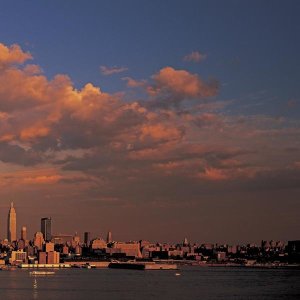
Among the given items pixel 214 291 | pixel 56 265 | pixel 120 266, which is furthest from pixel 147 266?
pixel 214 291

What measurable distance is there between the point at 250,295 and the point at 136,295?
34.5ft

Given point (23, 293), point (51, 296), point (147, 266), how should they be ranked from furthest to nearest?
point (147, 266)
point (23, 293)
point (51, 296)

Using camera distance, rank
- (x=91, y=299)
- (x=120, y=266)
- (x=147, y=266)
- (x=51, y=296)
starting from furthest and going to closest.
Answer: (x=120, y=266)
(x=147, y=266)
(x=51, y=296)
(x=91, y=299)

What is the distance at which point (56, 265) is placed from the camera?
198375 mm

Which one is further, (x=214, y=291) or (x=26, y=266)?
(x=26, y=266)

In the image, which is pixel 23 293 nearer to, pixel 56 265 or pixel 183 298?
pixel 183 298

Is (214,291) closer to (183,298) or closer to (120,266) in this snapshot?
(183,298)

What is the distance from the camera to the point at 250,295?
65562 millimetres

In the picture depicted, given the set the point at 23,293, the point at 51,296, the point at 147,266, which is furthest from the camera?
the point at 147,266

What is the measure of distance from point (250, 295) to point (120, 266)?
12977cm

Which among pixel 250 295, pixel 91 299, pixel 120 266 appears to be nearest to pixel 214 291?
pixel 250 295

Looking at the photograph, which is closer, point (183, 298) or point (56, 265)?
point (183, 298)

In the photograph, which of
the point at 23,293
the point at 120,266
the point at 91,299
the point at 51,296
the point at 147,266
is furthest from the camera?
the point at 120,266

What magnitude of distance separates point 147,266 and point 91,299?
114301 mm
